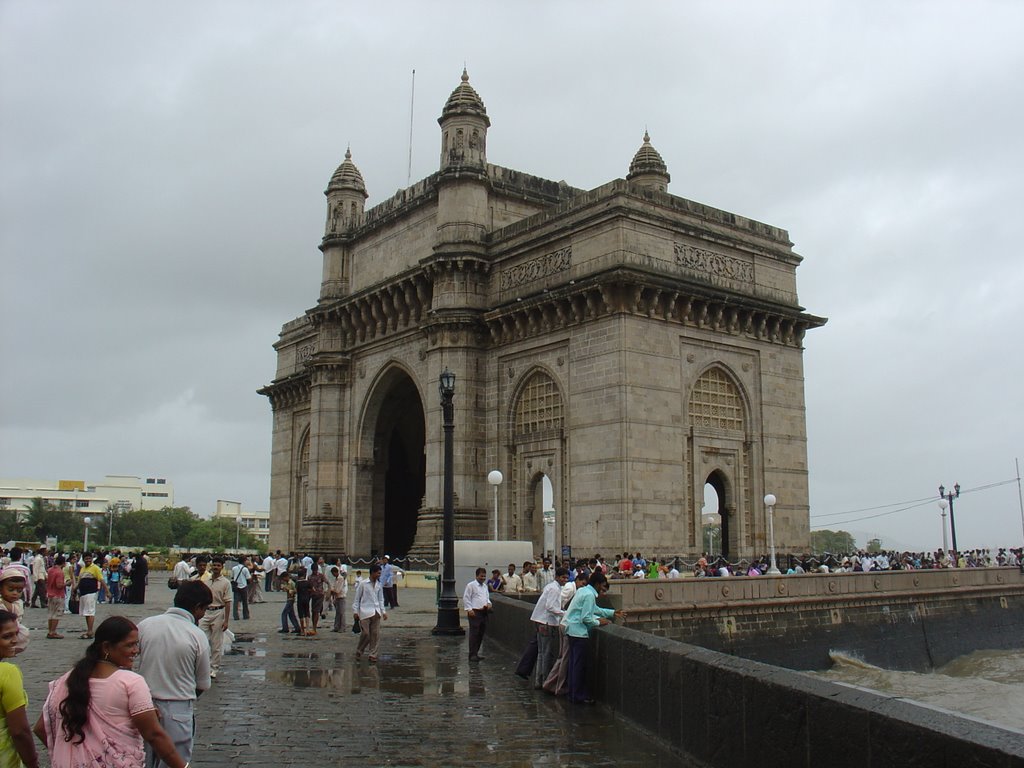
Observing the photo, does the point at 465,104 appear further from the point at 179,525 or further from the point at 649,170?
the point at 179,525

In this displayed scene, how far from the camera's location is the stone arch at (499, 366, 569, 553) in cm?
2997

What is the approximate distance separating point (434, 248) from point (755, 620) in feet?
55.4

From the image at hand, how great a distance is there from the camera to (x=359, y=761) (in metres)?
7.95

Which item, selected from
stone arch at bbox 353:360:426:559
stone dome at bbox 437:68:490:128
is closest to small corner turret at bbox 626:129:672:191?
stone dome at bbox 437:68:490:128

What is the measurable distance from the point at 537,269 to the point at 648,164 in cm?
819

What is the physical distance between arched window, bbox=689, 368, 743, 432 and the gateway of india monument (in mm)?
67

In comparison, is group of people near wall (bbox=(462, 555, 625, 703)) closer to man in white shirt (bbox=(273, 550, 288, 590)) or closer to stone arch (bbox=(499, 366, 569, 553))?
stone arch (bbox=(499, 366, 569, 553))

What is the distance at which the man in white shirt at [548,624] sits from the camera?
1157 centimetres

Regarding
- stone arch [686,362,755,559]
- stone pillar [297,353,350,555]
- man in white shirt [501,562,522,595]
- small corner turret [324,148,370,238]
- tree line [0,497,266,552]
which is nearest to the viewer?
man in white shirt [501,562,522,595]

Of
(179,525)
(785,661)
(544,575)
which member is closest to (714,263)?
(544,575)

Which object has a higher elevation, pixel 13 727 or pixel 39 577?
pixel 13 727

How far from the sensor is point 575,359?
2936cm

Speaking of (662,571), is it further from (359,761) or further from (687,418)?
(359,761)

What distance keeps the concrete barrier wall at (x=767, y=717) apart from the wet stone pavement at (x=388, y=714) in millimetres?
356
